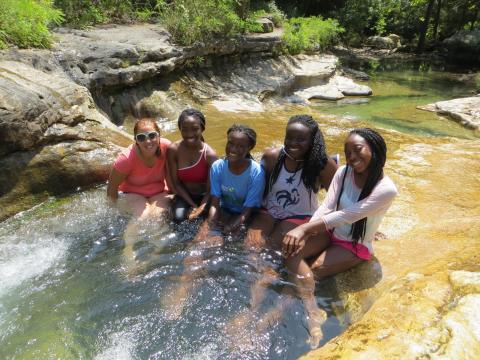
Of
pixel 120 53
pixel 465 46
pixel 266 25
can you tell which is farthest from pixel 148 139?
pixel 465 46

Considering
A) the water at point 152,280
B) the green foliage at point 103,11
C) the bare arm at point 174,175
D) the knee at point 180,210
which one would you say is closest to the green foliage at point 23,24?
the green foliage at point 103,11

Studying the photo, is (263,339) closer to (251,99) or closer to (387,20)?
(251,99)

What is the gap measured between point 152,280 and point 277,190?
4.06 ft

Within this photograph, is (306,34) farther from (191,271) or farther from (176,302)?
(176,302)

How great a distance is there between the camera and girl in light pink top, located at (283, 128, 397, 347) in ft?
9.09

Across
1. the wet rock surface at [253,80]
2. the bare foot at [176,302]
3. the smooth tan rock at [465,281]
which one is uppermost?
the smooth tan rock at [465,281]

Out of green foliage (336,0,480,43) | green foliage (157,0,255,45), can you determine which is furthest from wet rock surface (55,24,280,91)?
green foliage (336,0,480,43)

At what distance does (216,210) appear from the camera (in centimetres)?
355

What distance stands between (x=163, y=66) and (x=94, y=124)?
3310 mm

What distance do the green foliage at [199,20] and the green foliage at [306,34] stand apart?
2.32 metres

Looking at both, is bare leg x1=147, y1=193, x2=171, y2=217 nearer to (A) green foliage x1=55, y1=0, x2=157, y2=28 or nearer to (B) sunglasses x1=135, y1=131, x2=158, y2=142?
(B) sunglasses x1=135, y1=131, x2=158, y2=142

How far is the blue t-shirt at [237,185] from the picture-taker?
3.45m

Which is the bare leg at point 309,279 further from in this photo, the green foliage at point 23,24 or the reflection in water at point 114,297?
the green foliage at point 23,24

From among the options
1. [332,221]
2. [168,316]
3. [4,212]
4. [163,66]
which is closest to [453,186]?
[332,221]
